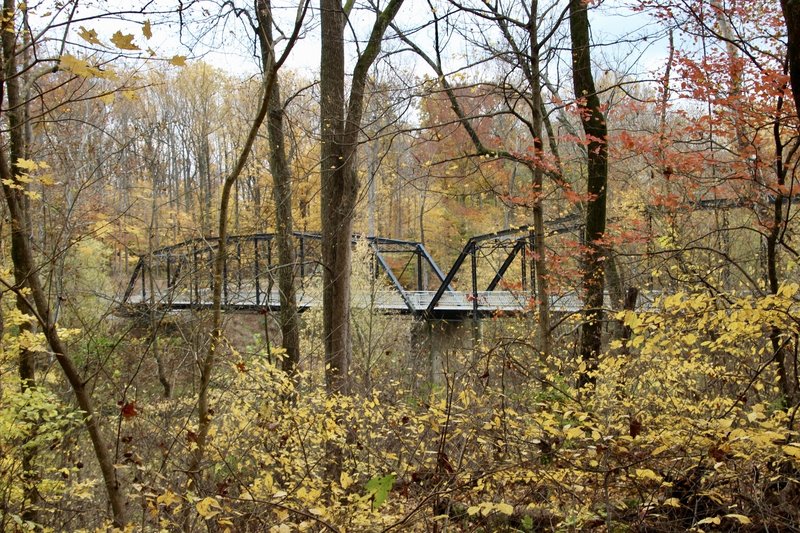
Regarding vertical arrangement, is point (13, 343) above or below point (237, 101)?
below

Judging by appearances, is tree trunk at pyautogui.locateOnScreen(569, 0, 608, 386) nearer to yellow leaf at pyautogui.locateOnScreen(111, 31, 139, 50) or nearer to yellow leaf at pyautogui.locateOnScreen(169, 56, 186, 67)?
yellow leaf at pyautogui.locateOnScreen(169, 56, 186, 67)

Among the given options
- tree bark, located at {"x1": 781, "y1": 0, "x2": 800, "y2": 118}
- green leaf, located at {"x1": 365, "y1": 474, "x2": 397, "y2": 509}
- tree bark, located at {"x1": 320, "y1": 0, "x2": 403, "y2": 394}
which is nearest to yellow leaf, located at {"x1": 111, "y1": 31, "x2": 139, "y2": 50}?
green leaf, located at {"x1": 365, "y1": 474, "x2": 397, "y2": 509}

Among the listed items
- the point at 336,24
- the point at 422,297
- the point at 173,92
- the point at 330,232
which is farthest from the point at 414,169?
the point at 173,92

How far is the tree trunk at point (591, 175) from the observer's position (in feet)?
25.6

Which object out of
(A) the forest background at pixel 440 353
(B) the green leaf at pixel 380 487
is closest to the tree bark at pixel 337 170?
(A) the forest background at pixel 440 353

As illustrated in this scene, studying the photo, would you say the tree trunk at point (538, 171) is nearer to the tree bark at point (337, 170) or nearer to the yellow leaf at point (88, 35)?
the tree bark at point (337, 170)

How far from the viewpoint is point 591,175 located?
824 cm

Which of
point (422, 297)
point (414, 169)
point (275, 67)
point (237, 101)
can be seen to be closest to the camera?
point (275, 67)

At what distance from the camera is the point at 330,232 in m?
7.17

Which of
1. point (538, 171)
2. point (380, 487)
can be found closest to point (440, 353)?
point (538, 171)

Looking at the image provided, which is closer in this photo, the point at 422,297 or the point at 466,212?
the point at 422,297

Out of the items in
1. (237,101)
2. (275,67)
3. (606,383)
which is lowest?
(606,383)

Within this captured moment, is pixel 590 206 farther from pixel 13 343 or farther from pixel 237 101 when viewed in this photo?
pixel 237 101

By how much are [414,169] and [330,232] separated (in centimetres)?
156
